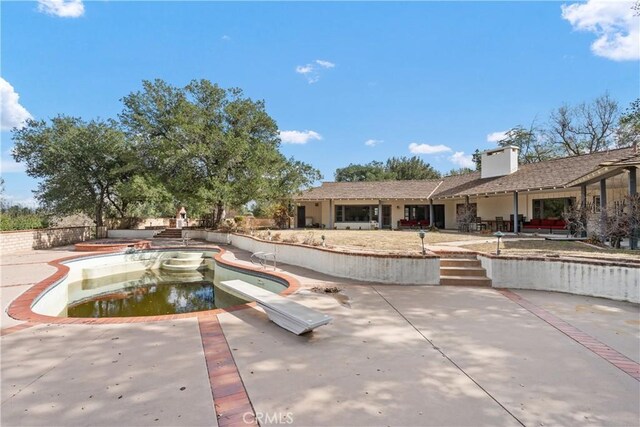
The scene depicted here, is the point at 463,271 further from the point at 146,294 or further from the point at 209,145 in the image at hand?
the point at 209,145

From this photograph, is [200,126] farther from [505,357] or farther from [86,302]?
[505,357]

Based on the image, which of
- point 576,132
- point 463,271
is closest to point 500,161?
point 463,271

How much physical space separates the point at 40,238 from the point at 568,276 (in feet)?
77.1

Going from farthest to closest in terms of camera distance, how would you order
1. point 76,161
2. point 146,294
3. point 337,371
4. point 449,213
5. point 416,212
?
point 416,212, point 449,213, point 76,161, point 146,294, point 337,371

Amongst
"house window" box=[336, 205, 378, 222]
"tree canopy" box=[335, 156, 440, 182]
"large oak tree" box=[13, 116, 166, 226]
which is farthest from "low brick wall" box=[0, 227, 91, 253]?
"tree canopy" box=[335, 156, 440, 182]

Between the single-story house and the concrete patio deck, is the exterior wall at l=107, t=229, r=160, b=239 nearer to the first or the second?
the single-story house

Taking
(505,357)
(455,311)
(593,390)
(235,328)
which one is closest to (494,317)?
(455,311)

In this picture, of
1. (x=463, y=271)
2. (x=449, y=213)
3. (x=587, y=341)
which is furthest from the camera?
(x=449, y=213)

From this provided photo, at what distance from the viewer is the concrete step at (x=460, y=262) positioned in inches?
310

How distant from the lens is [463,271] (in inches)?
298

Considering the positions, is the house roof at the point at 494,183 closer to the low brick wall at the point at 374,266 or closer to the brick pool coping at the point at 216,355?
the low brick wall at the point at 374,266

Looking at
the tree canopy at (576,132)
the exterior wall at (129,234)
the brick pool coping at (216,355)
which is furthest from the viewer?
the tree canopy at (576,132)

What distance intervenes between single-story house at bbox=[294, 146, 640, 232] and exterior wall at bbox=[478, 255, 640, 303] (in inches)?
195

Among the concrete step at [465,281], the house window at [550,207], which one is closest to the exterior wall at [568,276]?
the concrete step at [465,281]
